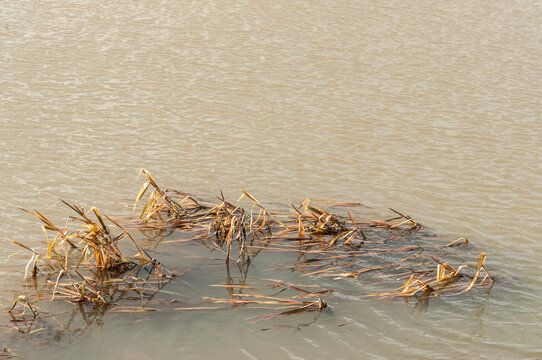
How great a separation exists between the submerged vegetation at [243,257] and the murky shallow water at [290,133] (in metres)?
0.17

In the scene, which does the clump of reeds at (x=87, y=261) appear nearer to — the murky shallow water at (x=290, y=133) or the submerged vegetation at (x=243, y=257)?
the submerged vegetation at (x=243, y=257)

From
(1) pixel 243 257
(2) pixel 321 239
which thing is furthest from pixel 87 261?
(2) pixel 321 239

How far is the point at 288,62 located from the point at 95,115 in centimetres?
333

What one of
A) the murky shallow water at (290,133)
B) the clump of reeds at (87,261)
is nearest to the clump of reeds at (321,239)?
the murky shallow water at (290,133)

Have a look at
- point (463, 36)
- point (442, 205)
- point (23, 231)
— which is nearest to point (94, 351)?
point (23, 231)

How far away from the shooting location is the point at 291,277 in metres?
5.11

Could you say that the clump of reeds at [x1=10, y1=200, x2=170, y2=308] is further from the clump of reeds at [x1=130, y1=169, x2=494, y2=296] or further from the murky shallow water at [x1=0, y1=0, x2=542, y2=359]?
the clump of reeds at [x1=130, y1=169, x2=494, y2=296]

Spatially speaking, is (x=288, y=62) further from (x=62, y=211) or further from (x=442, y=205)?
(x=62, y=211)

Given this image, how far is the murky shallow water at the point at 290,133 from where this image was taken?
14.7 feet

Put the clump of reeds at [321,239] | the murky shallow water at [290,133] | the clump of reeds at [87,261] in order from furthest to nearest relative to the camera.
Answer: the clump of reeds at [321,239] < the clump of reeds at [87,261] < the murky shallow water at [290,133]

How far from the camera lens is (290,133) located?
792cm

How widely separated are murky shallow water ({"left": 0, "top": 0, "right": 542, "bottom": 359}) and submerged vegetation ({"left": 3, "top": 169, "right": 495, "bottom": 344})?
171 millimetres

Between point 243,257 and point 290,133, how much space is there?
9.33 feet

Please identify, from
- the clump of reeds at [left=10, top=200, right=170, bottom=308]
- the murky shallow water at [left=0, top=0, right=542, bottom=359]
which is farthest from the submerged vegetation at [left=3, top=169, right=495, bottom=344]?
the murky shallow water at [left=0, top=0, right=542, bottom=359]
